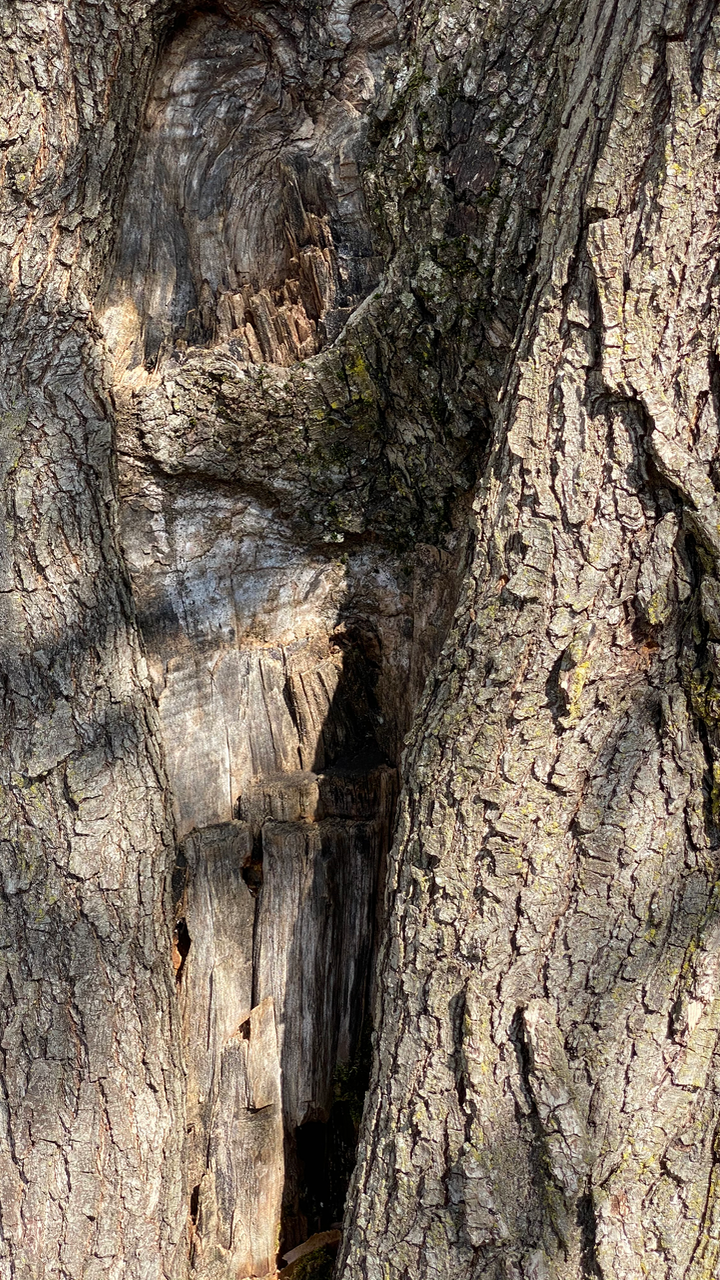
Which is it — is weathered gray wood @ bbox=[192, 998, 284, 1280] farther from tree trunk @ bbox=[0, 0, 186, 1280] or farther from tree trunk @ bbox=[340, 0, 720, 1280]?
tree trunk @ bbox=[340, 0, 720, 1280]

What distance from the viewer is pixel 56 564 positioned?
84.1 inches

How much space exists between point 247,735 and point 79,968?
2.25 ft

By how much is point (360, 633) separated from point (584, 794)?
855 mm

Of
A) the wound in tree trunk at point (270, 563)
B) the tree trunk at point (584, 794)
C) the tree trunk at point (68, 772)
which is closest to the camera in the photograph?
the tree trunk at point (584, 794)

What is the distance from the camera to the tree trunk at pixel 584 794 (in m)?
1.70

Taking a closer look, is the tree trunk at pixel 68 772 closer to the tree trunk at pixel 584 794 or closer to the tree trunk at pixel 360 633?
the tree trunk at pixel 360 633

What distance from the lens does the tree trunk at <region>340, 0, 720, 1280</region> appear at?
170cm

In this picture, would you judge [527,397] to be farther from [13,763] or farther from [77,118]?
[13,763]

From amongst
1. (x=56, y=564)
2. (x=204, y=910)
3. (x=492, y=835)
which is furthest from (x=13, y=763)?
(x=492, y=835)

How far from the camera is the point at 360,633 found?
2473 mm

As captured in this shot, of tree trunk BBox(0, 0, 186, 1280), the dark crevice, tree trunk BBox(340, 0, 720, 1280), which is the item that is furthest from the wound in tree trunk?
tree trunk BBox(340, 0, 720, 1280)

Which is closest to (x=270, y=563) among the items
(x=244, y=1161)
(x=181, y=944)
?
(x=181, y=944)

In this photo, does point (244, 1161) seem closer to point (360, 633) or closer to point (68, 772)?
point (68, 772)

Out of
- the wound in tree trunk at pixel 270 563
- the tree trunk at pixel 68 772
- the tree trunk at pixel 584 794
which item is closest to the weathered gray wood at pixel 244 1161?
the wound in tree trunk at pixel 270 563
